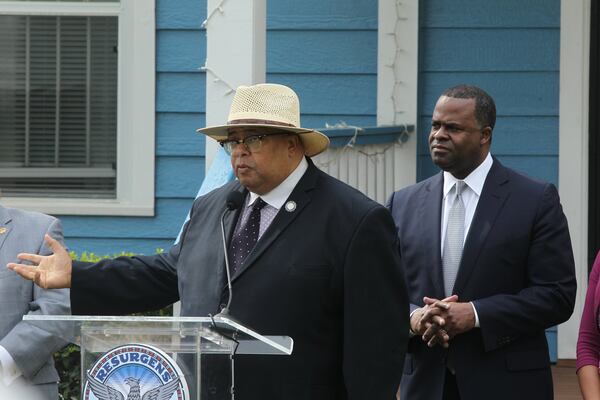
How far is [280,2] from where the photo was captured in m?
8.27

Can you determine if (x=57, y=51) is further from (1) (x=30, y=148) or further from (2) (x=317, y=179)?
(2) (x=317, y=179)

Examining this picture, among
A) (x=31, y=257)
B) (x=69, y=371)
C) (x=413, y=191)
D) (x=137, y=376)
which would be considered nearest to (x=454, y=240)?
(x=413, y=191)

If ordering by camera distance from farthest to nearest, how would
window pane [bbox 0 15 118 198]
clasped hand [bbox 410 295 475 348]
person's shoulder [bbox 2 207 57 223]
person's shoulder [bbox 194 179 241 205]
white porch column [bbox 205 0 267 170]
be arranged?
1. window pane [bbox 0 15 118 198]
2. white porch column [bbox 205 0 267 170]
3. person's shoulder [bbox 2 207 57 223]
4. clasped hand [bbox 410 295 475 348]
5. person's shoulder [bbox 194 179 241 205]

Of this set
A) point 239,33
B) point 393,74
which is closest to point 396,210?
point 239,33

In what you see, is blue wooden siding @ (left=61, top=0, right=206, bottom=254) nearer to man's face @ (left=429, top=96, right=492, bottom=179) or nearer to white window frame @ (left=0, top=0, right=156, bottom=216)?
white window frame @ (left=0, top=0, right=156, bottom=216)

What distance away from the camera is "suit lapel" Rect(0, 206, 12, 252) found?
5363 millimetres

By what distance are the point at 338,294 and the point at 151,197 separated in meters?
4.09

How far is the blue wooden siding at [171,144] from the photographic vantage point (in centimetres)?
830

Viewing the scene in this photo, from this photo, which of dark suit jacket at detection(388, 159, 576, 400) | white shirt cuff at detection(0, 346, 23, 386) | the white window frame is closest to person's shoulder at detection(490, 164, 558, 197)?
dark suit jacket at detection(388, 159, 576, 400)

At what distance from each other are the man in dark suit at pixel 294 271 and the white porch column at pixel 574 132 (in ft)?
12.2

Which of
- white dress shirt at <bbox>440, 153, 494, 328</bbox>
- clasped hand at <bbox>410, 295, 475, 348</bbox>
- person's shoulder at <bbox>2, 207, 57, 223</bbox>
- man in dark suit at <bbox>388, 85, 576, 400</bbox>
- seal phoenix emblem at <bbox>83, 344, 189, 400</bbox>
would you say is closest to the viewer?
seal phoenix emblem at <bbox>83, 344, 189, 400</bbox>

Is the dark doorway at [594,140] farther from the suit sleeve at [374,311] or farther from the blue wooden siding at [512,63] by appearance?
the suit sleeve at [374,311]

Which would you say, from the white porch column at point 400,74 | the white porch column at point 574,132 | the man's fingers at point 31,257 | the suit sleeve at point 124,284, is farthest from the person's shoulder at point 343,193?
the white porch column at point 574,132

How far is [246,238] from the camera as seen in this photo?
4.56m
